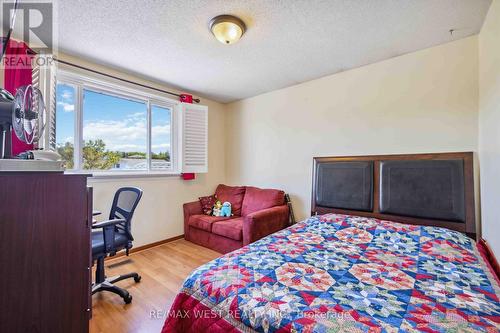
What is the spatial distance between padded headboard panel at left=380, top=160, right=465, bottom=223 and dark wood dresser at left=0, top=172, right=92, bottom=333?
2652 mm

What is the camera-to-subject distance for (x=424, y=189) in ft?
7.22

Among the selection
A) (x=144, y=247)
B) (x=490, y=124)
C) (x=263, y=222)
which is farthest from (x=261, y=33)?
(x=144, y=247)

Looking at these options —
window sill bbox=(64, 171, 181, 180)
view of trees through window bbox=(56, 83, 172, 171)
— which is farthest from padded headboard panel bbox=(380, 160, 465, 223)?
view of trees through window bbox=(56, 83, 172, 171)

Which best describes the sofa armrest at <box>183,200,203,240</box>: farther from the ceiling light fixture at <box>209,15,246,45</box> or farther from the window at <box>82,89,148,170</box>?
the ceiling light fixture at <box>209,15,246,45</box>

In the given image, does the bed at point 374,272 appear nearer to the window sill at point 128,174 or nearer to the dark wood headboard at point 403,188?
the dark wood headboard at point 403,188

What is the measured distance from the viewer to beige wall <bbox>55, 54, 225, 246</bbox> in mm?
2777

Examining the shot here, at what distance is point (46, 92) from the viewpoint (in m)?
2.21

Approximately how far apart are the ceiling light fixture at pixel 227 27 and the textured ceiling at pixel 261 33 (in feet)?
0.16

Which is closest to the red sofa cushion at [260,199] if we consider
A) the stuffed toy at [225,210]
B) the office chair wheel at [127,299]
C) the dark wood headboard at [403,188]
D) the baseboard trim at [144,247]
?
Result: the stuffed toy at [225,210]

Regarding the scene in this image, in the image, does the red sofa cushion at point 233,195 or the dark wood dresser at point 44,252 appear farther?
the red sofa cushion at point 233,195

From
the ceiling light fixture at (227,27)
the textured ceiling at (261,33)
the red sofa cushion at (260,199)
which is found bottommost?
the red sofa cushion at (260,199)

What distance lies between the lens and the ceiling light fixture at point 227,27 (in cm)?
183

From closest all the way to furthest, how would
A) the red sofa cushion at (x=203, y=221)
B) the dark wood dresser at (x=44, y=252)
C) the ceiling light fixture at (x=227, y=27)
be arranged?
1. the dark wood dresser at (x=44, y=252)
2. the ceiling light fixture at (x=227, y=27)
3. the red sofa cushion at (x=203, y=221)

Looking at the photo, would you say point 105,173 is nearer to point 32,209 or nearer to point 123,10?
point 123,10
